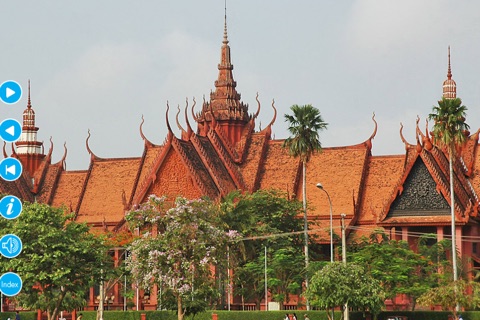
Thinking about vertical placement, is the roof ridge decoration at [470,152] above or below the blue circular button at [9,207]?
above

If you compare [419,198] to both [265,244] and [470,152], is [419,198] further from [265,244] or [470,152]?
[265,244]

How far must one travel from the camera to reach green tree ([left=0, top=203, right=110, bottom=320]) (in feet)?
147

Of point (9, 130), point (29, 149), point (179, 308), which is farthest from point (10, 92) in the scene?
point (29, 149)

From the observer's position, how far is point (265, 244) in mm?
57281

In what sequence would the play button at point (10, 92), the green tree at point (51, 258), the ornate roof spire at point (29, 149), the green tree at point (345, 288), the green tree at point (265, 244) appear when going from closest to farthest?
the play button at point (10, 92) → the green tree at point (345, 288) → the green tree at point (51, 258) → the green tree at point (265, 244) → the ornate roof spire at point (29, 149)

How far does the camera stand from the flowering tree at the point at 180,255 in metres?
45.8

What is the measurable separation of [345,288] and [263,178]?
2598cm

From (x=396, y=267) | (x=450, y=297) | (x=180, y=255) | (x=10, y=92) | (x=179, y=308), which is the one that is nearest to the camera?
(x=10, y=92)

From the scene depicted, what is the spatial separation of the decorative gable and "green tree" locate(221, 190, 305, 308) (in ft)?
19.5

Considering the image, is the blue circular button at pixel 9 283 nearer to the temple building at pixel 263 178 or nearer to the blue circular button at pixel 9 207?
the blue circular button at pixel 9 207

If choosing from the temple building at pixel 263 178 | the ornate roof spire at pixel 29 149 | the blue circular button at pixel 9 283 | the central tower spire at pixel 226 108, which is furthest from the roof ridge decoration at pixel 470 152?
the blue circular button at pixel 9 283

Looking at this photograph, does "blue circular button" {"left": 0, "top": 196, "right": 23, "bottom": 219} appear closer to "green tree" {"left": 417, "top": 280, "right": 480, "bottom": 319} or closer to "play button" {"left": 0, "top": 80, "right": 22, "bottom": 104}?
"play button" {"left": 0, "top": 80, "right": 22, "bottom": 104}

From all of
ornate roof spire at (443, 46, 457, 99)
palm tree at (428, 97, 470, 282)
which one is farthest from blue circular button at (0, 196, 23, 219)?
ornate roof spire at (443, 46, 457, 99)

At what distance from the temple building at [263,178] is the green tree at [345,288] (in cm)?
1444
